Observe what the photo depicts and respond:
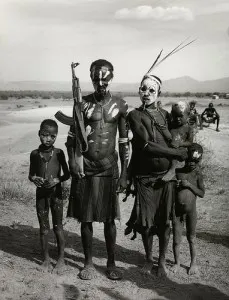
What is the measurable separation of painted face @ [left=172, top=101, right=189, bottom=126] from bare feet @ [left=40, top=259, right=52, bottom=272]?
188 centimetres

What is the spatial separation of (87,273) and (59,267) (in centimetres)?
31

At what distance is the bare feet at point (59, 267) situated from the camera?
164 inches

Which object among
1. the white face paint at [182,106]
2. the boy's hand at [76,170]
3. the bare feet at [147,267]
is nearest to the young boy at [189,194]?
the bare feet at [147,267]

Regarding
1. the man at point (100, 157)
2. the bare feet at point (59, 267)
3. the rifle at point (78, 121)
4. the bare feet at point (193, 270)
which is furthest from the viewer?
the bare feet at point (193, 270)

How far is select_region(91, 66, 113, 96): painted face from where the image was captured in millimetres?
3848

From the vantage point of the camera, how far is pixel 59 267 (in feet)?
13.8

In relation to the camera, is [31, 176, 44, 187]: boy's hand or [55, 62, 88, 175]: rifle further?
[31, 176, 44, 187]: boy's hand

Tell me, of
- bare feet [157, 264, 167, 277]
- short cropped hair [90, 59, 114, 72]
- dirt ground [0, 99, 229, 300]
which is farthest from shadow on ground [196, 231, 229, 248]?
short cropped hair [90, 59, 114, 72]

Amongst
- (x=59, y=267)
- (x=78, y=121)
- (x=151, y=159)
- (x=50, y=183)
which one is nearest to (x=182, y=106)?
(x=151, y=159)

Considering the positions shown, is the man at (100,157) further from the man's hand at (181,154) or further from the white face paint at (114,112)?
the man's hand at (181,154)

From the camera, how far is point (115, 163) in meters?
4.04

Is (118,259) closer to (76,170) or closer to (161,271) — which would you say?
(161,271)

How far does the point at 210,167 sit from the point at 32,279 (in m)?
6.30

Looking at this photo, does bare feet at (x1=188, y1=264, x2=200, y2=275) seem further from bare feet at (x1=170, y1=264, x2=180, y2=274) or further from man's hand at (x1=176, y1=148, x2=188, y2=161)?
man's hand at (x1=176, y1=148, x2=188, y2=161)
